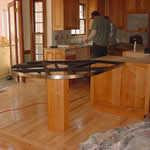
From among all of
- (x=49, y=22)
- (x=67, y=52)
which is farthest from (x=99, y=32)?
(x=49, y=22)

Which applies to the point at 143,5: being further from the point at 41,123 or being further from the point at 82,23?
the point at 41,123

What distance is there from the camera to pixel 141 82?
10.7 feet

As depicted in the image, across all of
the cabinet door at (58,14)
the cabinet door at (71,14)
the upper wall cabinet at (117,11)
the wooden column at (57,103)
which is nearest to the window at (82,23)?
the upper wall cabinet at (117,11)

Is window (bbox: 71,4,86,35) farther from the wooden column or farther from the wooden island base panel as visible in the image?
the wooden column

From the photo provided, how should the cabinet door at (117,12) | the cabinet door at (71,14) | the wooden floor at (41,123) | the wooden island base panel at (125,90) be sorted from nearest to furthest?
the wooden floor at (41,123) < the wooden island base panel at (125,90) < the cabinet door at (71,14) < the cabinet door at (117,12)

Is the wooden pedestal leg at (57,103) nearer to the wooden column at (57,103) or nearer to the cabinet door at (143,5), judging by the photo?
the wooden column at (57,103)

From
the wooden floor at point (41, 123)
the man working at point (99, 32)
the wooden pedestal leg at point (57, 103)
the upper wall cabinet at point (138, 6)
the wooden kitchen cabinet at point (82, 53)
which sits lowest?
the wooden floor at point (41, 123)

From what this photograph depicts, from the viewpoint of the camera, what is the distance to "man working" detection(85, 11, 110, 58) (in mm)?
5047

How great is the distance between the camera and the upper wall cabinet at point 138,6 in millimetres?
6613

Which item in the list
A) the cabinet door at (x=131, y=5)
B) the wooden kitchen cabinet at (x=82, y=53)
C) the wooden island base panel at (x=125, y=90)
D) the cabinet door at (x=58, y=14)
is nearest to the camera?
the wooden island base panel at (x=125, y=90)

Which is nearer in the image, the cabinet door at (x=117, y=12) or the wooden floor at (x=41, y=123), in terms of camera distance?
the wooden floor at (x=41, y=123)

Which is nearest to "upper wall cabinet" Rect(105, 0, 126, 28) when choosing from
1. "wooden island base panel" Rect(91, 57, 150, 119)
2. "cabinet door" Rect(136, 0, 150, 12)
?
"cabinet door" Rect(136, 0, 150, 12)

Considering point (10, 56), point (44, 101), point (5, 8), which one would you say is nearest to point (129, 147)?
point (44, 101)

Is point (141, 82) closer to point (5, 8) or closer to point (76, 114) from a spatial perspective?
point (76, 114)
